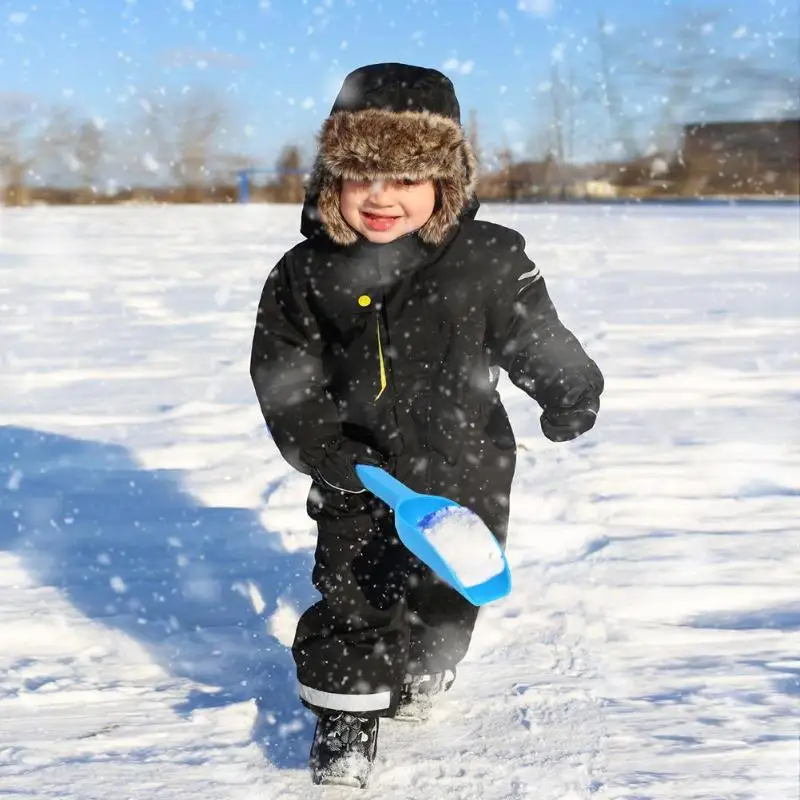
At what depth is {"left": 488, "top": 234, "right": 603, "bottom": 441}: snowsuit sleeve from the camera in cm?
204

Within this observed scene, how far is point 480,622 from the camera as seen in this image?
8.77 feet

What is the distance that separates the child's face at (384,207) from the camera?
200cm

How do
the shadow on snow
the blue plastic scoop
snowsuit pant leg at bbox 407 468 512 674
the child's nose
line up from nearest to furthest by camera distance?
the blue plastic scoop → the child's nose → snowsuit pant leg at bbox 407 468 512 674 → the shadow on snow

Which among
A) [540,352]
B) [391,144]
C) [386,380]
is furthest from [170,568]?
[391,144]

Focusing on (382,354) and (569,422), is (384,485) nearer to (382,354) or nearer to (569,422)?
(382,354)

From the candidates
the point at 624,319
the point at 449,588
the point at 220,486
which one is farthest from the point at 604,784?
the point at 624,319

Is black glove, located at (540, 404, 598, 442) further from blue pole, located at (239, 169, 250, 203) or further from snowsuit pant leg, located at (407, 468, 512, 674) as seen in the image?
blue pole, located at (239, 169, 250, 203)

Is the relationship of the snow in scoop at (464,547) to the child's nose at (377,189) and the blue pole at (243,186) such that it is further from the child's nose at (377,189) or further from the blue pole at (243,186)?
the blue pole at (243,186)

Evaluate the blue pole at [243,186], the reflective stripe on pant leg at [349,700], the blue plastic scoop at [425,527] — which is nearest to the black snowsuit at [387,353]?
the reflective stripe on pant leg at [349,700]

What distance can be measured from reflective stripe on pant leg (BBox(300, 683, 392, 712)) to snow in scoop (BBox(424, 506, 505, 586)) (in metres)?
0.33

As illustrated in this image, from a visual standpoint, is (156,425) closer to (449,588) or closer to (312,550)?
(312,550)

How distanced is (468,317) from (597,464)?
2.20 m

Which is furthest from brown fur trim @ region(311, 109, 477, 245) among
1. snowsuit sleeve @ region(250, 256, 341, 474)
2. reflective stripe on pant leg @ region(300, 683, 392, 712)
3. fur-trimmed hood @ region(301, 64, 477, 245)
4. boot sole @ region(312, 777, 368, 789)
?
boot sole @ region(312, 777, 368, 789)

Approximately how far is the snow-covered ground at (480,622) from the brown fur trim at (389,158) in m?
0.99
